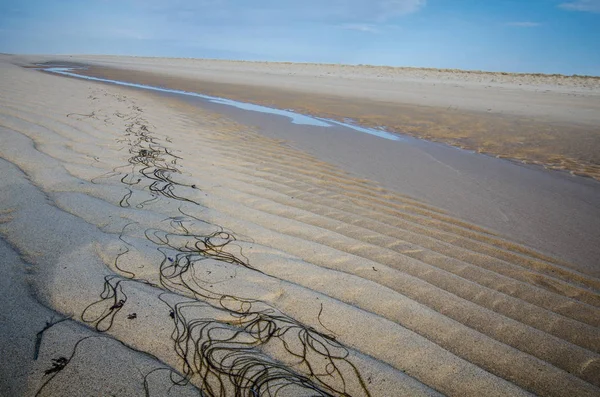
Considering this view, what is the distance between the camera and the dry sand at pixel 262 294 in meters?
1.32

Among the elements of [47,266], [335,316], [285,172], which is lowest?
[335,316]

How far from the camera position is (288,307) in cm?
172

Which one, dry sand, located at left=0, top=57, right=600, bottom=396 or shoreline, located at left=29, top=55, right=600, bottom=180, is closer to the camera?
dry sand, located at left=0, top=57, right=600, bottom=396

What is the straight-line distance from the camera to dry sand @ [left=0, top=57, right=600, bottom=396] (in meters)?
1.32

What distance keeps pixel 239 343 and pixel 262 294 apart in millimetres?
358

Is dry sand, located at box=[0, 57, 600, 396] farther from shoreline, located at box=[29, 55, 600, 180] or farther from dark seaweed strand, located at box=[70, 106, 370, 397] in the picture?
shoreline, located at box=[29, 55, 600, 180]

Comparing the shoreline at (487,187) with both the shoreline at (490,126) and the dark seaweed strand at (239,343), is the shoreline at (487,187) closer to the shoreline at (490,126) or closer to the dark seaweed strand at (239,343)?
the shoreline at (490,126)

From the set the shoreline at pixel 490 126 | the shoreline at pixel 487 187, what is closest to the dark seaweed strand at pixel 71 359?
the shoreline at pixel 487 187

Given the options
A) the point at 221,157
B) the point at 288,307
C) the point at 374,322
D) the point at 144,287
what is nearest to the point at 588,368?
the point at 374,322

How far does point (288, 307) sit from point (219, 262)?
57cm

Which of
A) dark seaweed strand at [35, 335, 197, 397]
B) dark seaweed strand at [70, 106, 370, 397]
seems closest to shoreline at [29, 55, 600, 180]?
dark seaweed strand at [70, 106, 370, 397]

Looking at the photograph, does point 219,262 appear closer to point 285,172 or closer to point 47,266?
point 47,266

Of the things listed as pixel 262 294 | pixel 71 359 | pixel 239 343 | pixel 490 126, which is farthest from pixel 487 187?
pixel 490 126

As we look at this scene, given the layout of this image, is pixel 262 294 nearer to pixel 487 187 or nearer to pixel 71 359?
pixel 71 359
